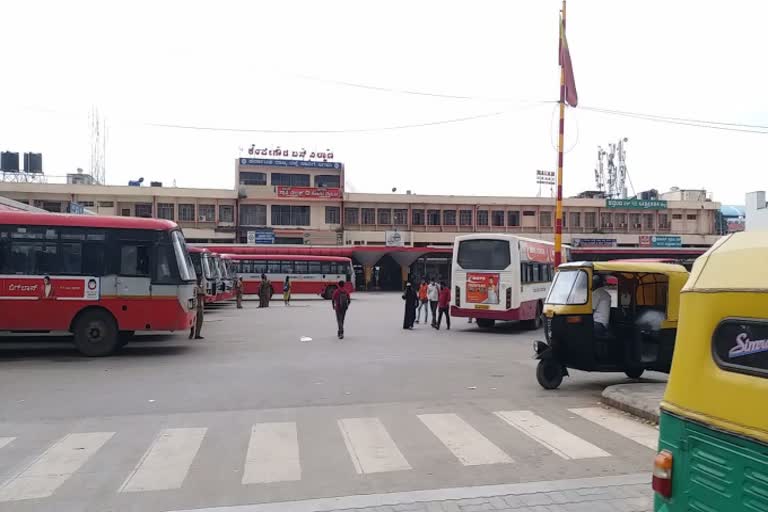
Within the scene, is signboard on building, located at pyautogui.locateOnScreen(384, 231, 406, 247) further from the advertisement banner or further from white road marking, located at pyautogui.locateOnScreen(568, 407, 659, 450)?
white road marking, located at pyautogui.locateOnScreen(568, 407, 659, 450)

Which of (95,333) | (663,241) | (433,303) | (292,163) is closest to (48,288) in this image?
(95,333)

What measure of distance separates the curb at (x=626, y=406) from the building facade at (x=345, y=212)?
55.3 metres

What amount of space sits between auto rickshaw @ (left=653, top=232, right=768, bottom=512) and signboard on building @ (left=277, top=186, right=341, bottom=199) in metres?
64.2

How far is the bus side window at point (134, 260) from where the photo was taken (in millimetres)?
15133

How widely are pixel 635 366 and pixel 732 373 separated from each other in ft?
26.5

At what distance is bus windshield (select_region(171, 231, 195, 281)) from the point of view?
1540 centimetres

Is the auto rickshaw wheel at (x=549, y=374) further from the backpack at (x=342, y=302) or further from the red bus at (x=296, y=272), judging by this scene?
the red bus at (x=296, y=272)

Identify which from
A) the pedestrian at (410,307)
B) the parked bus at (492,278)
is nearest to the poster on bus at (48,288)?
the pedestrian at (410,307)

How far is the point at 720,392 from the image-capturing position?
314cm

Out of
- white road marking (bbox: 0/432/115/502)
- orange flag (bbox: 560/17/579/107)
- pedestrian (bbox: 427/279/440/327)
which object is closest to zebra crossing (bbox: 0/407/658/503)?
white road marking (bbox: 0/432/115/502)

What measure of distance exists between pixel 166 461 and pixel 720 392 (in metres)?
5.43

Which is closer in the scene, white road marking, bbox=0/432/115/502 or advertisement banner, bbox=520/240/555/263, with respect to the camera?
white road marking, bbox=0/432/115/502

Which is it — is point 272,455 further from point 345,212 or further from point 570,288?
point 345,212

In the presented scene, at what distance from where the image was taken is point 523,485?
594 centimetres
